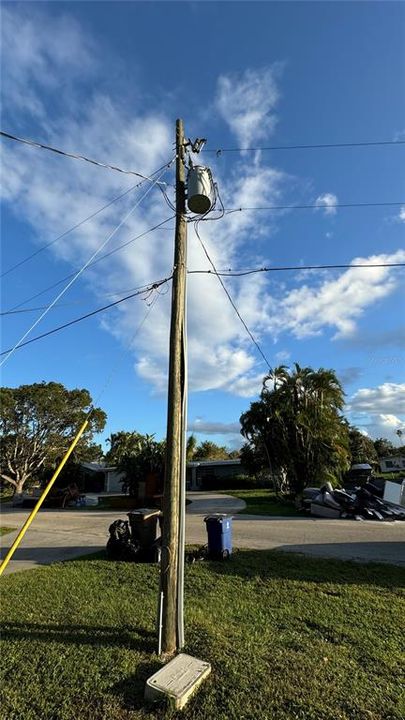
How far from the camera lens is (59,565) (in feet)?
30.9

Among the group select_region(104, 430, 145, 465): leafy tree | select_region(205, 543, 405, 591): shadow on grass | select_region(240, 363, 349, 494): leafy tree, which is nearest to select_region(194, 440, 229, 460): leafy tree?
select_region(104, 430, 145, 465): leafy tree

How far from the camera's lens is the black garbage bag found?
959 cm

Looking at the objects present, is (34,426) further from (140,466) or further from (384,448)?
(384,448)

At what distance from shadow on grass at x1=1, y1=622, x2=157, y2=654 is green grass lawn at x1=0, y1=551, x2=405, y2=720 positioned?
1 cm

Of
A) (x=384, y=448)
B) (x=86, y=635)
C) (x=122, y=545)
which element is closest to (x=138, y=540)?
(x=122, y=545)

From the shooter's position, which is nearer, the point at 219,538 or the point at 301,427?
the point at 219,538

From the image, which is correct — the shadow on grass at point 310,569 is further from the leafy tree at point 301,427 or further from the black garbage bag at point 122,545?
the leafy tree at point 301,427

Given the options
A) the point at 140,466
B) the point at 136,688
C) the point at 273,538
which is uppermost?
the point at 140,466

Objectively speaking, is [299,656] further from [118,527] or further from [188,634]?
[118,527]

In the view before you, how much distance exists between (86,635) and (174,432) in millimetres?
2606

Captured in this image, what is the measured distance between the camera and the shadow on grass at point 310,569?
7629 millimetres

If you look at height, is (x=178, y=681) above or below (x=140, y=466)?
→ below

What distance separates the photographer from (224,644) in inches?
189

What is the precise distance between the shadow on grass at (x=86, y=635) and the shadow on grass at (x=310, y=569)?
10.7 feet
